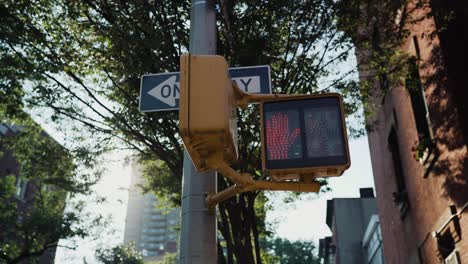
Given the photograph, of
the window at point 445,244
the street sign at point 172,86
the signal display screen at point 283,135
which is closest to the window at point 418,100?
the window at point 445,244

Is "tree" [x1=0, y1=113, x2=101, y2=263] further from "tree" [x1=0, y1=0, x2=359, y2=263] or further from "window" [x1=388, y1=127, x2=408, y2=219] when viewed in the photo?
"window" [x1=388, y1=127, x2=408, y2=219]

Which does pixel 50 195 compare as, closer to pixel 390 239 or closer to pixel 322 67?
pixel 390 239

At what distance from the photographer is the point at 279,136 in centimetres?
292

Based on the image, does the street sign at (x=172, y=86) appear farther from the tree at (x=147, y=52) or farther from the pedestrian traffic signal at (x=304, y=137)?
the tree at (x=147, y=52)

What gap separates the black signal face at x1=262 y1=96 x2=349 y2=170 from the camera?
111 inches

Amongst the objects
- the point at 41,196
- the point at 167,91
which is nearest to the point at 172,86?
the point at 167,91

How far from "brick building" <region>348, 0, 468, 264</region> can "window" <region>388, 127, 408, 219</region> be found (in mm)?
40

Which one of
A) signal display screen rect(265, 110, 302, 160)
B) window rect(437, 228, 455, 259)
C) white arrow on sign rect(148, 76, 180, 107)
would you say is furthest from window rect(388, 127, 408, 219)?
signal display screen rect(265, 110, 302, 160)

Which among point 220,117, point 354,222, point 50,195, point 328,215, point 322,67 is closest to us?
point 220,117

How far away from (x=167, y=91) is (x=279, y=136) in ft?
4.99

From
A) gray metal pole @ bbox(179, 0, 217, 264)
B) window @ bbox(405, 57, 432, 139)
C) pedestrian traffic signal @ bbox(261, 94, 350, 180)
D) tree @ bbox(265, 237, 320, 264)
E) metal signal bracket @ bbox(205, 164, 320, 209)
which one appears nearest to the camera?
pedestrian traffic signal @ bbox(261, 94, 350, 180)

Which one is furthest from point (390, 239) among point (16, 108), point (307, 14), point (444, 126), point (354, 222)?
point (354, 222)

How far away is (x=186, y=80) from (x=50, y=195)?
75.4ft

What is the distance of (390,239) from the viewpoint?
1590 cm
